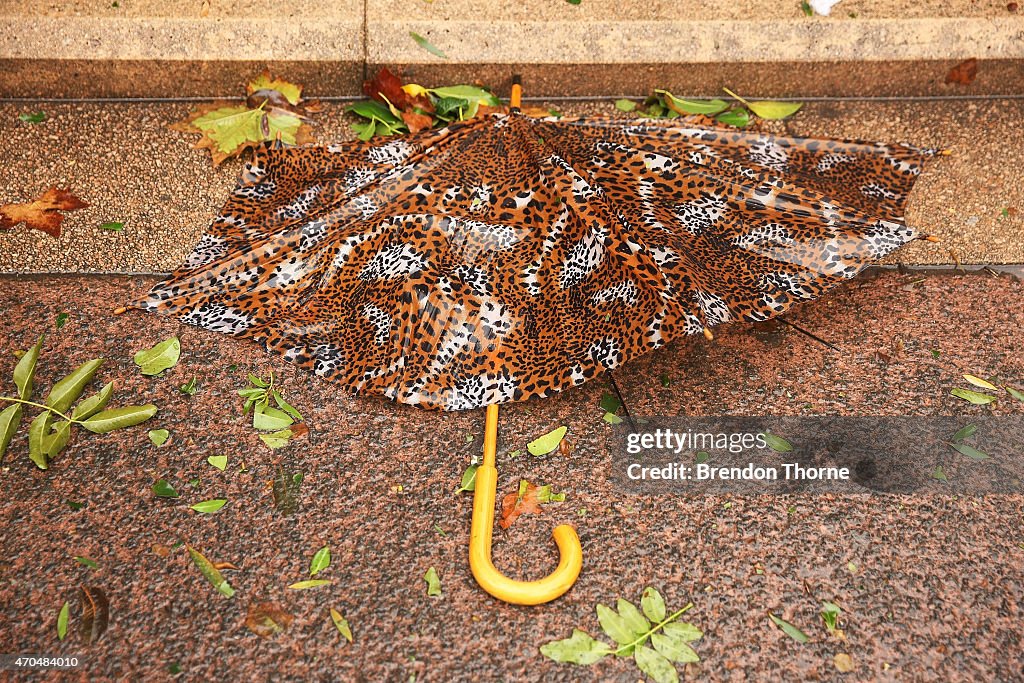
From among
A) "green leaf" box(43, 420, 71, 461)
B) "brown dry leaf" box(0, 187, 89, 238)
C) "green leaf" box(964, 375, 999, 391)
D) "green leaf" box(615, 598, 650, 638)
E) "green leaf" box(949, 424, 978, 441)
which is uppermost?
"brown dry leaf" box(0, 187, 89, 238)

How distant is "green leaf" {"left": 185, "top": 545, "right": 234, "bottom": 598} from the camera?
1.87 meters

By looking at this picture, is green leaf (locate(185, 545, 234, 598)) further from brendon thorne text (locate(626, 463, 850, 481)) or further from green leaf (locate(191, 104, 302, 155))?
green leaf (locate(191, 104, 302, 155))

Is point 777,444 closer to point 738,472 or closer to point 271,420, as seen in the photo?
point 738,472

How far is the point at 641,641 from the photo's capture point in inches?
70.8

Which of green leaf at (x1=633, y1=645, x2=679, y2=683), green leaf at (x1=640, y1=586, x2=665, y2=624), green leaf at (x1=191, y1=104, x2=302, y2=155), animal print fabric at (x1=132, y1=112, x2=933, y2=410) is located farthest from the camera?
green leaf at (x1=191, y1=104, x2=302, y2=155)

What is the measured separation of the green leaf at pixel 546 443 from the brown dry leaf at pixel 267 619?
2.71 ft

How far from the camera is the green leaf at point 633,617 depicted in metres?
1.82

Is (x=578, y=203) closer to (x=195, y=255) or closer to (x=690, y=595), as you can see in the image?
(x=690, y=595)

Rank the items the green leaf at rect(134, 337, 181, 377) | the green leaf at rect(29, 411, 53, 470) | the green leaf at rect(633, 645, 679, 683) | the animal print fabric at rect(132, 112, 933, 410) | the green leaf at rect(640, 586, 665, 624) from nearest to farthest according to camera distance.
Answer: the green leaf at rect(633, 645, 679, 683)
the green leaf at rect(640, 586, 665, 624)
the animal print fabric at rect(132, 112, 933, 410)
the green leaf at rect(29, 411, 53, 470)
the green leaf at rect(134, 337, 181, 377)

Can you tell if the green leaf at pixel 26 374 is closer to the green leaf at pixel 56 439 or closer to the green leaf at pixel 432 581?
the green leaf at pixel 56 439

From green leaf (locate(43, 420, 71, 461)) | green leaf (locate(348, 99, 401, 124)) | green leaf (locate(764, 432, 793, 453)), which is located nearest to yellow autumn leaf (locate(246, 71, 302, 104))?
green leaf (locate(348, 99, 401, 124))

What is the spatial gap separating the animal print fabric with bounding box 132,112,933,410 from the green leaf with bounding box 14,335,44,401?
414 millimetres

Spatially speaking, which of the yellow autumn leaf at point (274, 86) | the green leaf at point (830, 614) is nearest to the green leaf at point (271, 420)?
the yellow autumn leaf at point (274, 86)

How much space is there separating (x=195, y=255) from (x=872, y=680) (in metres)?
2.29
